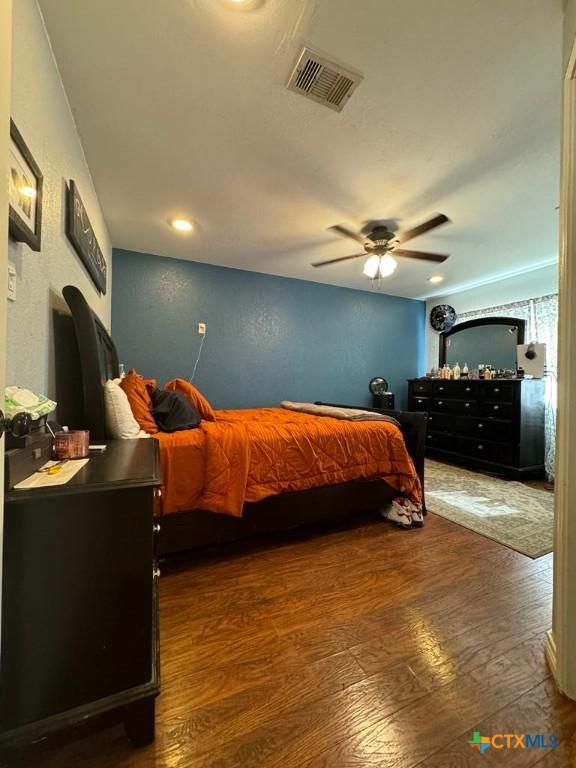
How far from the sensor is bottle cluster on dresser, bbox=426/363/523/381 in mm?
3877

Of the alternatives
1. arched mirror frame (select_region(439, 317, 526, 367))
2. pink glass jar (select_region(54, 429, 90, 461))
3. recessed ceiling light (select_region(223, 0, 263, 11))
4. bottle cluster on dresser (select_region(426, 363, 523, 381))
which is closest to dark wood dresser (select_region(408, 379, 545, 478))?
bottle cluster on dresser (select_region(426, 363, 523, 381))

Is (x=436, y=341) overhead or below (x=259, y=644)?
overhead

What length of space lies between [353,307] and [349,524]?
3.27 meters

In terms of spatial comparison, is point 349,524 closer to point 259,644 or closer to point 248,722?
point 259,644

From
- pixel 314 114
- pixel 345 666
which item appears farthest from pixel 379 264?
pixel 345 666

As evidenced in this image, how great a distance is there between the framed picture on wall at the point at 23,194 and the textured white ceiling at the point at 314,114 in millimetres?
717

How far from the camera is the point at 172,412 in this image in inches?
74.6

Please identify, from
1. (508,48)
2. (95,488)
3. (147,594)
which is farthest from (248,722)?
(508,48)

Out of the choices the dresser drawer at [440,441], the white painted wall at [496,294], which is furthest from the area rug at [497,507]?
the white painted wall at [496,294]

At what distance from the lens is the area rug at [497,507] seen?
2117 mm

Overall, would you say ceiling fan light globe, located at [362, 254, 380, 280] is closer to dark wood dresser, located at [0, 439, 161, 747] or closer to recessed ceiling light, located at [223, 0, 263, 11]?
recessed ceiling light, located at [223, 0, 263, 11]

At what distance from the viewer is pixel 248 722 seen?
0.94 meters

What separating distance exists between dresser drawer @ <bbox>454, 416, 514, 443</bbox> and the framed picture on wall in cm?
429

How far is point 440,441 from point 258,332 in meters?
2.94
